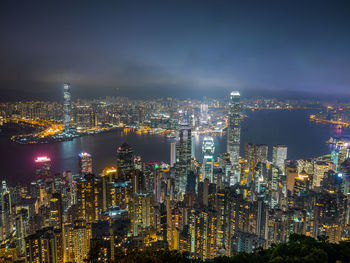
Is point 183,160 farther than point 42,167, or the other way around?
point 183,160

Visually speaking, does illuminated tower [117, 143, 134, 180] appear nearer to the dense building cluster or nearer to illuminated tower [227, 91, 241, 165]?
the dense building cluster

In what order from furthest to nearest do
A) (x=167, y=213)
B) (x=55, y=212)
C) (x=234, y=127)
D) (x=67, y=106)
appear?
(x=67, y=106) < (x=234, y=127) < (x=167, y=213) < (x=55, y=212)

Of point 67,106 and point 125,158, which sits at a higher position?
point 67,106

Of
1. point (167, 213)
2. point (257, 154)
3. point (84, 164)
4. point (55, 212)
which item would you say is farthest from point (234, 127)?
point (55, 212)

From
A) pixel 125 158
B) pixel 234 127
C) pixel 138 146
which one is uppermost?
pixel 234 127

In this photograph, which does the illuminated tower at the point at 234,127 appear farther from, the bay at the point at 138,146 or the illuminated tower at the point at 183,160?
the illuminated tower at the point at 183,160

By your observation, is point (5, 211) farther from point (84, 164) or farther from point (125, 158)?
point (125, 158)

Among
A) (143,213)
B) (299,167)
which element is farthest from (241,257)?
(299,167)

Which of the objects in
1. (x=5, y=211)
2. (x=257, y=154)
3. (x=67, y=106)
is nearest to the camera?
(x=5, y=211)
